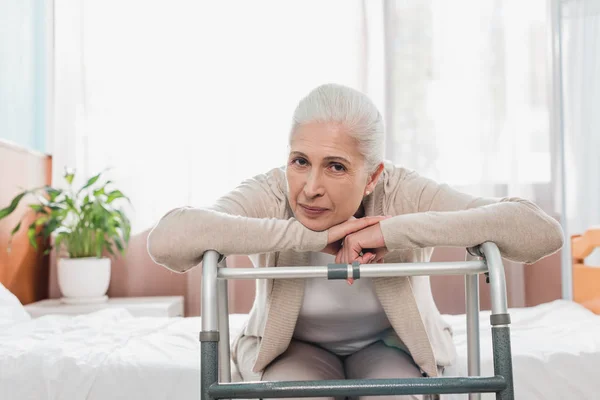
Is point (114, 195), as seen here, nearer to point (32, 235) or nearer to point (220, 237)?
point (32, 235)

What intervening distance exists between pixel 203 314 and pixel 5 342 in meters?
1.08

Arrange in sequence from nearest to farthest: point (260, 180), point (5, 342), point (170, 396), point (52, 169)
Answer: point (260, 180)
point (170, 396)
point (5, 342)
point (52, 169)

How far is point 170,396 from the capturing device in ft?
5.50

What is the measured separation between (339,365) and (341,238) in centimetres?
38

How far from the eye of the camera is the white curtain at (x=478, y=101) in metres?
3.76

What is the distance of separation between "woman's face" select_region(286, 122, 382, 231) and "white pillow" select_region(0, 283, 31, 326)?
1.42 metres

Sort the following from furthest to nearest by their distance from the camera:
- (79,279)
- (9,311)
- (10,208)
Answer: (79,279) < (10,208) < (9,311)

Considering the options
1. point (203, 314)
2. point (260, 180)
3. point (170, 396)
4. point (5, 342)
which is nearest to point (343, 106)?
point (260, 180)

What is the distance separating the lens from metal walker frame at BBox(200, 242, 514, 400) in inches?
41.1

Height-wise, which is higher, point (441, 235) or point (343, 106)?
point (343, 106)

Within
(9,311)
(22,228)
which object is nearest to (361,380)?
(9,311)

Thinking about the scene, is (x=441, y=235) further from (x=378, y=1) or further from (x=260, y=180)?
(x=378, y=1)

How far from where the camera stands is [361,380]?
1057 mm

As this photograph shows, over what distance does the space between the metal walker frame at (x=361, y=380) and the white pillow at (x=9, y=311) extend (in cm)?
143
